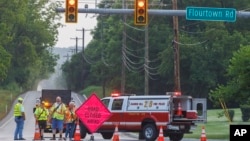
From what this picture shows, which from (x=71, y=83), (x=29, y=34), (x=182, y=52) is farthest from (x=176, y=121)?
(x=71, y=83)

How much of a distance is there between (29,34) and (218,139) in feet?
215

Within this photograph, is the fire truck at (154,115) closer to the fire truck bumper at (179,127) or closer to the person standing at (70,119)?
the fire truck bumper at (179,127)

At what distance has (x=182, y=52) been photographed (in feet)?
226

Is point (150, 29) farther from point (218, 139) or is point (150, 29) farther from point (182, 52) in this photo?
point (218, 139)

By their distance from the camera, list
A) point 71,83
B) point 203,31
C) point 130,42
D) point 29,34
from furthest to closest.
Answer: point 71,83
point 29,34
point 130,42
point 203,31

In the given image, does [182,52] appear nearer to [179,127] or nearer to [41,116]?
[179,127]

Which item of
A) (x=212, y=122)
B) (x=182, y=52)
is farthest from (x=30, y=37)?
(x=212, y=122)

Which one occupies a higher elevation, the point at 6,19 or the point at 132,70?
the point at 6,19

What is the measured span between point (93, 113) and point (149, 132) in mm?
4050

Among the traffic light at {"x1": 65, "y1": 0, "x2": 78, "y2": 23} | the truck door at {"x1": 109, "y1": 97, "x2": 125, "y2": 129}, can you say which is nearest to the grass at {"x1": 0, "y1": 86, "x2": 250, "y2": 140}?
the truck door at {"x1": 109, "y1": 97, "x2": 125, "y2": 129}

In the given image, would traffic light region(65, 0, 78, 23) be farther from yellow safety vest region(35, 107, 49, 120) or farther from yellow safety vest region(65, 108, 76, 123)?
yellow safety vest region(35, 107, 49, 120)

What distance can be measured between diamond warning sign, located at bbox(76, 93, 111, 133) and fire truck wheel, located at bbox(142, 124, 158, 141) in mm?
3695

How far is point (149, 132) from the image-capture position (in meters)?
30.1

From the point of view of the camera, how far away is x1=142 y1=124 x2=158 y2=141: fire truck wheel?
29.9 meters
